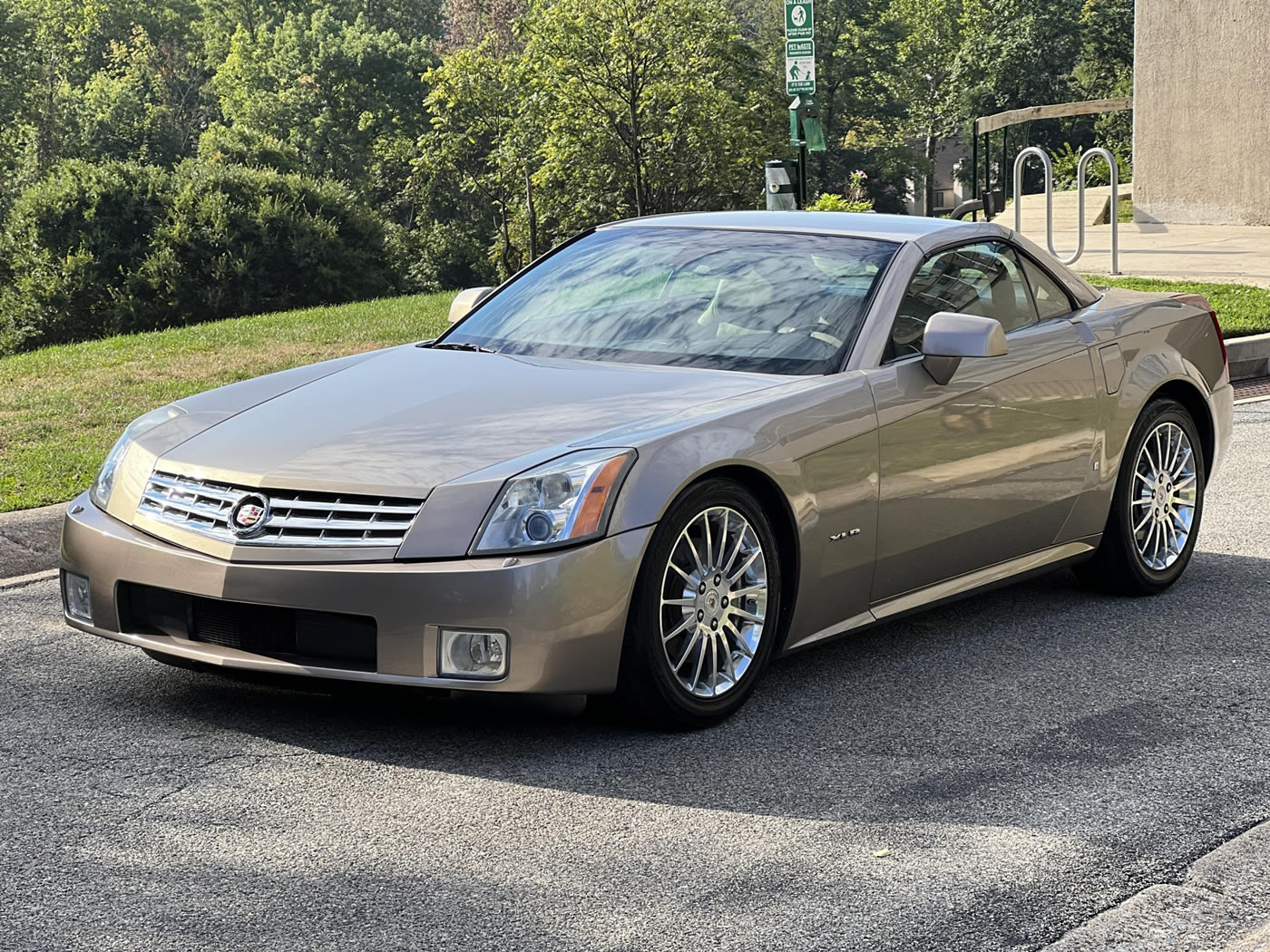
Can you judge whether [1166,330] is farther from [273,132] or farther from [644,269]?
[273,132]

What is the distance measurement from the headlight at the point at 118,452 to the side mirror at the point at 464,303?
136 cm

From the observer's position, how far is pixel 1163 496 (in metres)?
6.95

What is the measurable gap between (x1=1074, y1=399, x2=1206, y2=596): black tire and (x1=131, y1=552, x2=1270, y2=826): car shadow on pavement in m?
0.46

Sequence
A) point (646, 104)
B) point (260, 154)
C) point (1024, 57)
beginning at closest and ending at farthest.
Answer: point (646, 104), point (260, 154), point (1024, 57)

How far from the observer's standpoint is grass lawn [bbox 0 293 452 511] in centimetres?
952

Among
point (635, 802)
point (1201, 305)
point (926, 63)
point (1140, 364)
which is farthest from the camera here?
point (926, 63)

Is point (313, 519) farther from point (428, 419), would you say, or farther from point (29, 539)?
point (29, 539)

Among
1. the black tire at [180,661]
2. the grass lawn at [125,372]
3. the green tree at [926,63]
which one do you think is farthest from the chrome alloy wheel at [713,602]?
the green tree at [926,63]

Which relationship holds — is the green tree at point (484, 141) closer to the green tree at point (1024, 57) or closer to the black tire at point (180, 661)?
the green tree at point (1024, 57)

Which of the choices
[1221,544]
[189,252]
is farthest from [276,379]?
[189,252]

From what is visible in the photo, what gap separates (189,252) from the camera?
30.2 m

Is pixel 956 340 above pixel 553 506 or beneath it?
above

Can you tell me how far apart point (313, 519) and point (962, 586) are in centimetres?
238

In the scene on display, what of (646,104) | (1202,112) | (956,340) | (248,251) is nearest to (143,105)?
(646,104)
